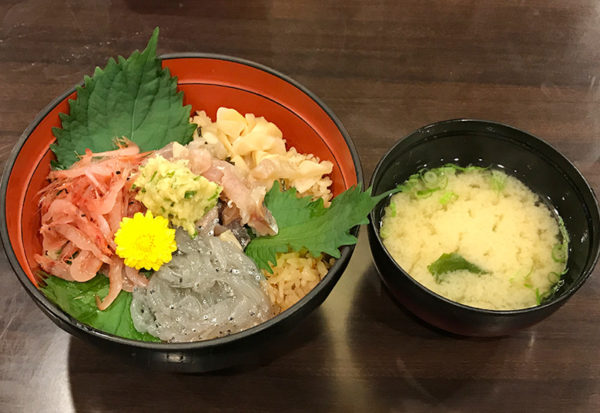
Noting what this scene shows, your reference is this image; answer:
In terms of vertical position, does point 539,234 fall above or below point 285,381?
above

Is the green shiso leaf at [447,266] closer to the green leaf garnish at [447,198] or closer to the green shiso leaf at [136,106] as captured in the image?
the green leaf garnish at [447,198]

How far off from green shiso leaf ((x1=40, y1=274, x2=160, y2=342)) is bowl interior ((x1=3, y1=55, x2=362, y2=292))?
57 millimetres

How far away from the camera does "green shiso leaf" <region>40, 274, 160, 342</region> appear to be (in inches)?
46.3

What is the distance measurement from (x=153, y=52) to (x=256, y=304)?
0.68 meters

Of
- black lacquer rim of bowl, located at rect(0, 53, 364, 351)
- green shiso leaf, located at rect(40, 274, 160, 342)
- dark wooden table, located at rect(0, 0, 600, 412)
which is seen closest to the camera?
black lacquer rim of bowl, located at rect(0, 53, 364, 351)

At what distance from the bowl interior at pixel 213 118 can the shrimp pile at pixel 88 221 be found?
0.04 metres

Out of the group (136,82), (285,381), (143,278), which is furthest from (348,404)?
(136,82)

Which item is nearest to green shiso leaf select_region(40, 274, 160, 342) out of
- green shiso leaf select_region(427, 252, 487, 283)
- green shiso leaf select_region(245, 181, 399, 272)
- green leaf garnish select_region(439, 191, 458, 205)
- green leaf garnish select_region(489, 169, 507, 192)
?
green shiso leaf select_region(245, 181, 399, 272)

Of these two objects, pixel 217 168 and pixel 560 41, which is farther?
pixel 560 41

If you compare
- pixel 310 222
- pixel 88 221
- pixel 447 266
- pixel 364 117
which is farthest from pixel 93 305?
pixel 364 117

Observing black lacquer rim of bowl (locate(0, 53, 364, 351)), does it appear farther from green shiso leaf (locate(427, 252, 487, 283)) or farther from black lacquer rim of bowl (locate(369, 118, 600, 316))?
green shiso leaf (locate(427, 252, 487, 283))

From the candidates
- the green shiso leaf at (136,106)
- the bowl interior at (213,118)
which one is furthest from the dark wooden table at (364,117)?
the green shiso leaf at (136,106)

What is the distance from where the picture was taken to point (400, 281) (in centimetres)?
120

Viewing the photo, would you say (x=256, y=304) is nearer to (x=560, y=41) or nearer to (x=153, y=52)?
(x=153, y=52)
